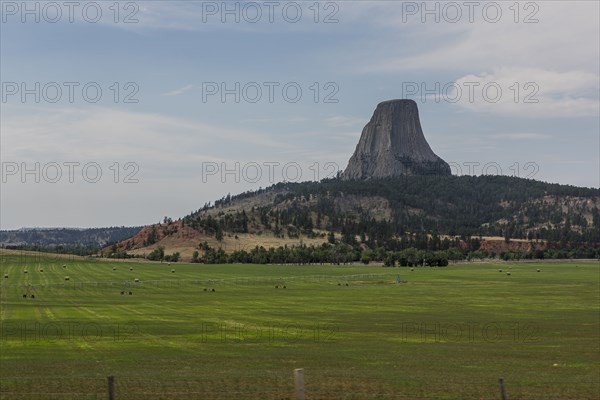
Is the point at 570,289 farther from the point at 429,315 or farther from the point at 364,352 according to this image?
the point at 364,352

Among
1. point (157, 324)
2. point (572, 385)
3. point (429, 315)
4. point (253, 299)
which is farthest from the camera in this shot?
point (253, 299)

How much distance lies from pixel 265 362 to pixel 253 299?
2087 inches

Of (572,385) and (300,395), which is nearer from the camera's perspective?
(300,395)

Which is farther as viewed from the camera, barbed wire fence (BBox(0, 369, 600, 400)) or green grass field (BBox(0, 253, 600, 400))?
green grass field (BBox(0, 253, 600, 400))

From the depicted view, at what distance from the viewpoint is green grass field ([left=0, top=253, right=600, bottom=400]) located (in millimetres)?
27031

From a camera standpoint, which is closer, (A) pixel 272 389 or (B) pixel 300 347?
(A) pixel 272 389

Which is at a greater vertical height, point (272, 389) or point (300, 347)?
point (272, 389)

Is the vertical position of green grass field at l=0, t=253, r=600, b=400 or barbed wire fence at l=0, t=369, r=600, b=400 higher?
barbed wire fence at l=0, t=369, r=600, b=400

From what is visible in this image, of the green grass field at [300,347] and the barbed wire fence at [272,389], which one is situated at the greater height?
the barbed wire fence at [272,389]

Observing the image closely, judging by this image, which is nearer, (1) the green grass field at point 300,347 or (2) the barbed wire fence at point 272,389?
(2) the barbed wire fence at point 272,389

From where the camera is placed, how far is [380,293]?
101188 mm

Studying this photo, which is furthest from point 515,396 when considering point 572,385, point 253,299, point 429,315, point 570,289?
point 570,289

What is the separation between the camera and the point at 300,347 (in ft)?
139

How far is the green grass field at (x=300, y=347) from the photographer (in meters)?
27.0
